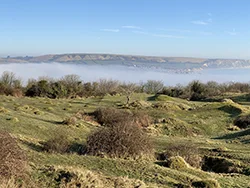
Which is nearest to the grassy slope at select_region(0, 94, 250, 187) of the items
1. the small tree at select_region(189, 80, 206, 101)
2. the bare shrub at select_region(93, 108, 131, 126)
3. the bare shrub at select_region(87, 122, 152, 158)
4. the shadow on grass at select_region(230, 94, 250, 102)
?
the bare shrub at select_region(87, 122, 152, 158)

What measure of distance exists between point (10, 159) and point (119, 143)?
6.74m

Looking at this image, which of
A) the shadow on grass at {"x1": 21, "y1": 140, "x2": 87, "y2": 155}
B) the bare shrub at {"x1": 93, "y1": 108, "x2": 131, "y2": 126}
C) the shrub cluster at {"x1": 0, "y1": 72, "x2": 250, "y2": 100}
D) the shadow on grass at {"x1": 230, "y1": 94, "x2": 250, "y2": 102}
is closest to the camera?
the shadow on grass at {"x1": 21, "y1": 140, "x2": 87, "y2": 155}

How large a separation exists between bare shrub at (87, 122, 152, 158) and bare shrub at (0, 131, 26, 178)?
19.1ft

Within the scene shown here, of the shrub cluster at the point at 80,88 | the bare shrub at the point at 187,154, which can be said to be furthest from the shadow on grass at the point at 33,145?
the shrub cluster at the point at 80,88

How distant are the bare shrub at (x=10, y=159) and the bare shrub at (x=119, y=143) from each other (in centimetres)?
582

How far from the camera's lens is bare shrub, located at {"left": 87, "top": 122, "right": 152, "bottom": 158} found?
1552cm

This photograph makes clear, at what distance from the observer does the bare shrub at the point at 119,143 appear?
15.5m

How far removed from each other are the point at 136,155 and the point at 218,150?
317 inches

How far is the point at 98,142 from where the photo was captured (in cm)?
1614

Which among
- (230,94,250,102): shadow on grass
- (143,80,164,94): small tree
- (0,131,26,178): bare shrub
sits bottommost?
(143,80,164,94): small tree

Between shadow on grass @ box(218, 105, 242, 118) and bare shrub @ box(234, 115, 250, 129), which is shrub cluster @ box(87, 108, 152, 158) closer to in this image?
bare shrub @ box(234, 115, 250, 129)

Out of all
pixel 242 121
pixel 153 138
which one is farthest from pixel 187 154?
pixel 242 121

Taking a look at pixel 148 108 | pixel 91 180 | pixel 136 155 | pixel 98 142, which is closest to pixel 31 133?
pixel 98 142

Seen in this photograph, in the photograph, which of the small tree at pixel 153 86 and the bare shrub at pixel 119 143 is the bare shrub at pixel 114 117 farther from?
the small tree at pixel 153 86
